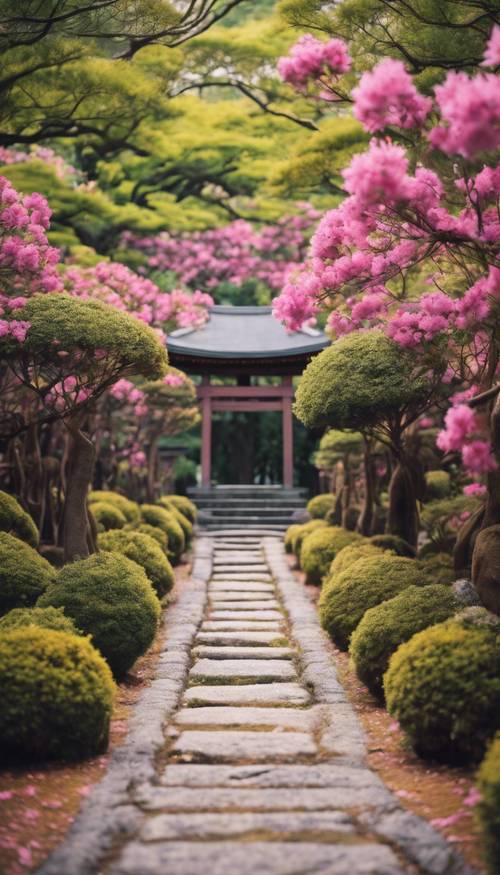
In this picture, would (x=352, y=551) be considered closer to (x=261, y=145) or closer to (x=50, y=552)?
(x=50, y=552)

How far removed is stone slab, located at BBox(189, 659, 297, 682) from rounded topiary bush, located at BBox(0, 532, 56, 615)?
1494 mm

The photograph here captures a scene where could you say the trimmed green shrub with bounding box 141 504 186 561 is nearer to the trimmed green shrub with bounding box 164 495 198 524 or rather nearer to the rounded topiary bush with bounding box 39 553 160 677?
the trimmed green shrub with bounding box 164 495 198 524

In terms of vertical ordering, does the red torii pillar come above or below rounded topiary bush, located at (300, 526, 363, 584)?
above

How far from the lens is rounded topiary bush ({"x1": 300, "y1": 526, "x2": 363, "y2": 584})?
11578 millimetres

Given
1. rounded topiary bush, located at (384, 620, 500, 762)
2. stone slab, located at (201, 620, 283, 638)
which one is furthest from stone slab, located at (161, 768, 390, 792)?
stone slab, located at (201, 620, 283, 638)

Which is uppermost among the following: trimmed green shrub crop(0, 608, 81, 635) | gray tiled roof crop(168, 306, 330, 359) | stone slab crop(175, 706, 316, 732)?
gray tiled roof crop(168, 306, 330, 359)

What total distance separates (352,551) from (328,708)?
3633 mm

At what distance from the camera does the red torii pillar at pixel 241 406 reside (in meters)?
21.6

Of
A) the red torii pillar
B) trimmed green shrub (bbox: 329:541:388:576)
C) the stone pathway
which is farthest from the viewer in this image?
the red torii pillar

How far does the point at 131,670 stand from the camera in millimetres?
7465

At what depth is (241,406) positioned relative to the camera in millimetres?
22625

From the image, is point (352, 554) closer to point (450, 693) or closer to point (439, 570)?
point (439, 570)

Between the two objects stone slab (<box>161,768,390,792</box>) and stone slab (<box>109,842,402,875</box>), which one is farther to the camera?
stone slab (<box>161,768,390,792</box>)

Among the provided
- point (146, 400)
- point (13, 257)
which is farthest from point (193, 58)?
point (13, 257)
